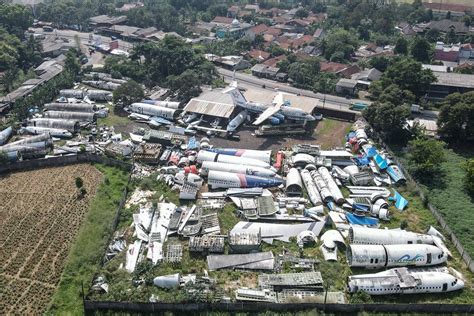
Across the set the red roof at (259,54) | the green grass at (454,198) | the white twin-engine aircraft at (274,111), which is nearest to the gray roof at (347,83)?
the white twin-engine aircraft at (274,111)

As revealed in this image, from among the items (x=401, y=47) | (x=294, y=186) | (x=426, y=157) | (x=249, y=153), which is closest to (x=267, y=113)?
(x=249, y=153)

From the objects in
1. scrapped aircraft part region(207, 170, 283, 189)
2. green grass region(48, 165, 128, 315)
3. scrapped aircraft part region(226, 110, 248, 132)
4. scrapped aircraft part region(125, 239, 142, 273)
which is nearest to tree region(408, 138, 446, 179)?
scrapped aircraft part region(207, 170, 283, 189)

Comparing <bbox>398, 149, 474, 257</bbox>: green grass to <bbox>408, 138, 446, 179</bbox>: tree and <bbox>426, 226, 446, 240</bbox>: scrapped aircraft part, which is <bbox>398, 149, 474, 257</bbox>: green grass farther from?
<bbox>426, 226, 446, 240</bbox>: scrapped aircraft part

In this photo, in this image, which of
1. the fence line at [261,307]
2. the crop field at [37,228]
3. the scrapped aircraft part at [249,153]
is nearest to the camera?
the fence line at [261,307]

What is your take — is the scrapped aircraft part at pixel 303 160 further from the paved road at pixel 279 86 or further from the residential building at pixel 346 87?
the residential building at pixel 346 87

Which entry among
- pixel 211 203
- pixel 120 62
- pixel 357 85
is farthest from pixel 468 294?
pixel 120 62

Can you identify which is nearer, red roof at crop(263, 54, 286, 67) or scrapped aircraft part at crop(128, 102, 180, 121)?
scrapped aircraft part at crop(128, 102, 180, 121)

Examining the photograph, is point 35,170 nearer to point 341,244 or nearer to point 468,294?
point 341,244

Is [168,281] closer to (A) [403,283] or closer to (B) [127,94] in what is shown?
(A) [403,283]

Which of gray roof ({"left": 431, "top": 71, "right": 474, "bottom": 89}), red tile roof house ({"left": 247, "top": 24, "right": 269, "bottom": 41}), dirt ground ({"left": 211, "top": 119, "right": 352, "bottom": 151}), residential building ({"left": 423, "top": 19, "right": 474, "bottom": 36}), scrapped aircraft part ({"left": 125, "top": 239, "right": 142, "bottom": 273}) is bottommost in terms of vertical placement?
scrapped aircraft part ({"left": 125, "top": 239, "right": 142, "bottom": 273})
